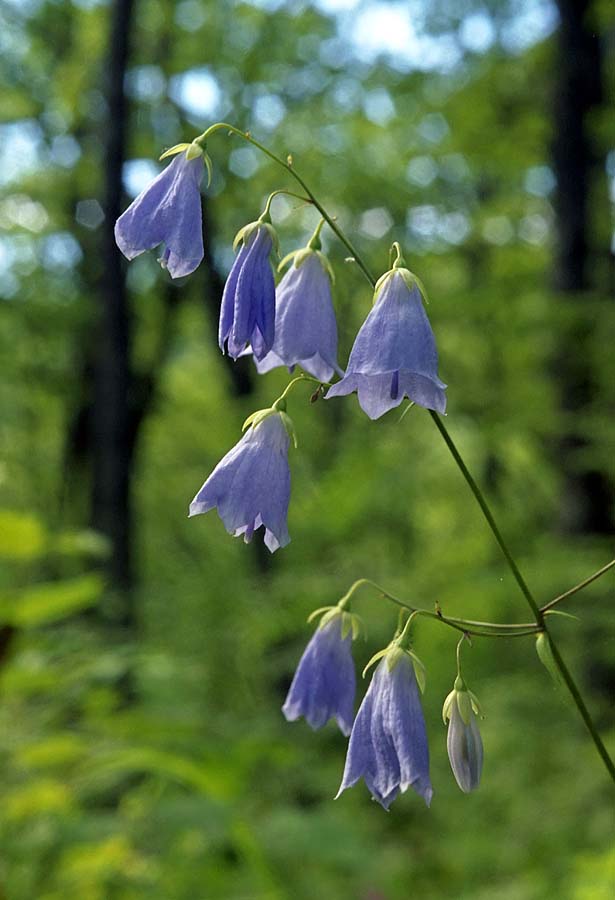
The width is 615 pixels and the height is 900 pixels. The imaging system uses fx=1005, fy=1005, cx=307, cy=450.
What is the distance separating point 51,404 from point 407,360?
1032 centimetres

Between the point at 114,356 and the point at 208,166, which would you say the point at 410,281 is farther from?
the point at 114,356

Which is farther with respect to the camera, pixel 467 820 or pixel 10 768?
pixel 467 820

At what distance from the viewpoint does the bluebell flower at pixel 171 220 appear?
4.63 feet

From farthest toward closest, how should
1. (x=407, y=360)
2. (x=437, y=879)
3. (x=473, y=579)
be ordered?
(x=437, y=879) → (x=473, y=579) → (x=407, y=360)

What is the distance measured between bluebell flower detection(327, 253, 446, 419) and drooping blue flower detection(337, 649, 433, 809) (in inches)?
14.5

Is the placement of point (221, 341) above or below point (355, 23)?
below

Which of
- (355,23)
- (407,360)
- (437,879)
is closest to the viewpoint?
(407,360)

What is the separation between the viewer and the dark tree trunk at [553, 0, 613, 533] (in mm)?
6398

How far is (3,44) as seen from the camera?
10.0 meters

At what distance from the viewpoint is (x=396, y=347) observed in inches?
52.7

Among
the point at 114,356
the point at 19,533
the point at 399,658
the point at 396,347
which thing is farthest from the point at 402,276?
the point at 114,356

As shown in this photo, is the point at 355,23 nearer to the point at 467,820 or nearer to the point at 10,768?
the point at 467,820

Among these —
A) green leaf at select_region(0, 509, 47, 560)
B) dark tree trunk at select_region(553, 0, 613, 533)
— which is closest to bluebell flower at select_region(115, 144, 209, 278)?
A: green leaf at select_region(0, 509, 47, 560)

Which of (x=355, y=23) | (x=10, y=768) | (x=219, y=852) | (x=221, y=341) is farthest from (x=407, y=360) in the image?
(x=355, y=23)
